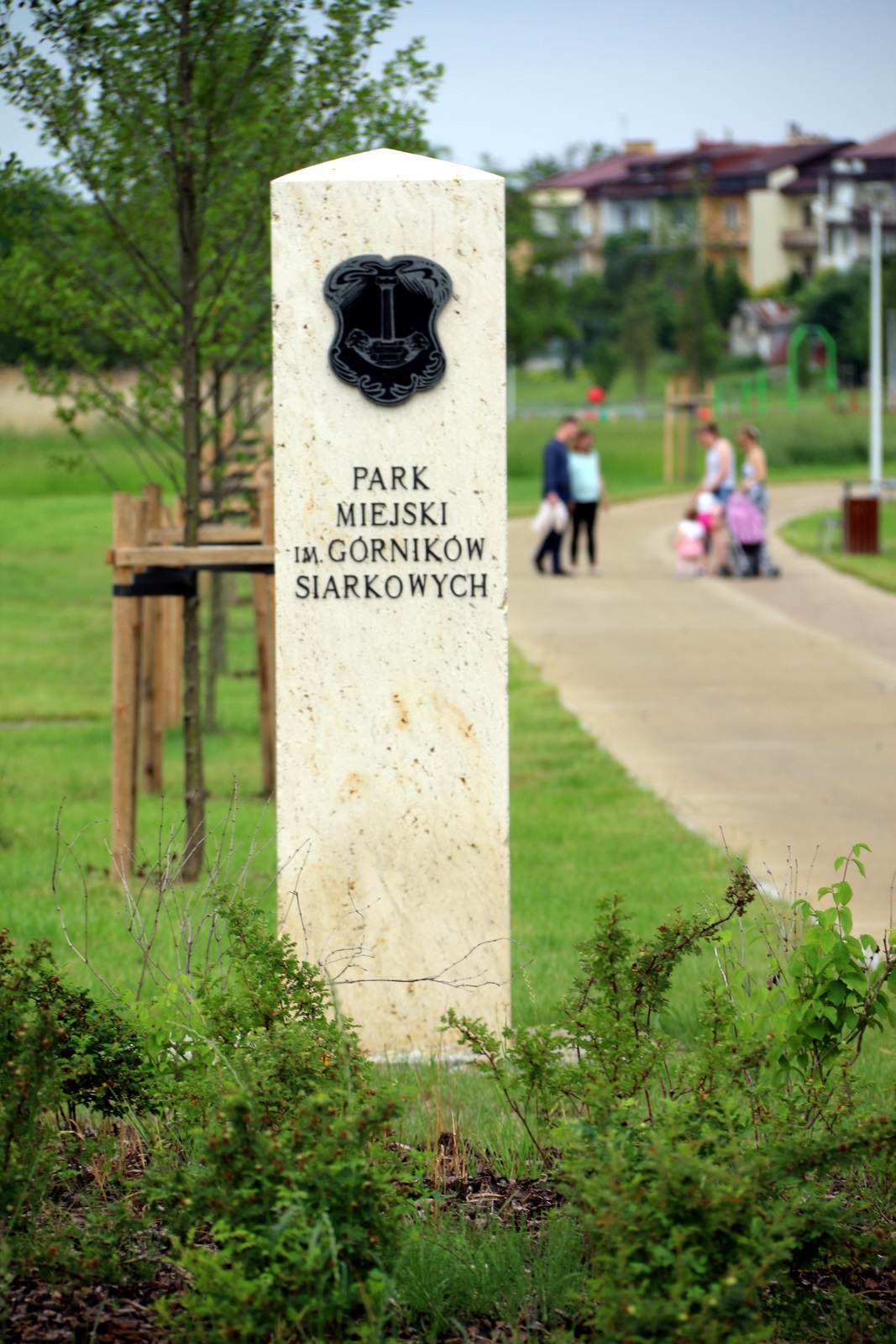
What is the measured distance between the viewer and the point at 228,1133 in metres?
2.99

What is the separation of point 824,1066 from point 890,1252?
83 centimetres

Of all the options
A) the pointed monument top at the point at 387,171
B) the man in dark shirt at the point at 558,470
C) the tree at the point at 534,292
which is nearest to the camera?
the pointed monument top at the point at 387,171

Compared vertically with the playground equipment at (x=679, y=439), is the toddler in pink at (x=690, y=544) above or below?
below

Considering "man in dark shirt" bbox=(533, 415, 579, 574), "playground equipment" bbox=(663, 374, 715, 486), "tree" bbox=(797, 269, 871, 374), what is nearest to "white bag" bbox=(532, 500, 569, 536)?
"man in dark shirt" bbox=(533, 415, 579, 574)

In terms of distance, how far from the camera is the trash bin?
75.9 ft

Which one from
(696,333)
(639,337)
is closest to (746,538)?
(696,333)

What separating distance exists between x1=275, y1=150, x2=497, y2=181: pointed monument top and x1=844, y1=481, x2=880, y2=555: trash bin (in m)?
18.9

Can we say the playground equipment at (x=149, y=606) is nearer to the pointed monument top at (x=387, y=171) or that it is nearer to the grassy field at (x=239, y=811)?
the grassy field at (x=239, y=811)

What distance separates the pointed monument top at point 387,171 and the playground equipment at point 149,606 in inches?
80.9

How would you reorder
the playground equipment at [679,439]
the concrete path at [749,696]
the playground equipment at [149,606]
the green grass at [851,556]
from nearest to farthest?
the playground equipment at [149,606] < the concrete path at [749,696] < the green grass at [851,556] < the playground equipment at [679,439]

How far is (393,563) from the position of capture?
4996 mm

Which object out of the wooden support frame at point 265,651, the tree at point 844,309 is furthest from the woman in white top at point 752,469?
the tree at point 844,309

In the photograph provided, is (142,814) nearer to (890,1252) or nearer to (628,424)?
(890,1252)

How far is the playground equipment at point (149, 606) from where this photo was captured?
268 inches
